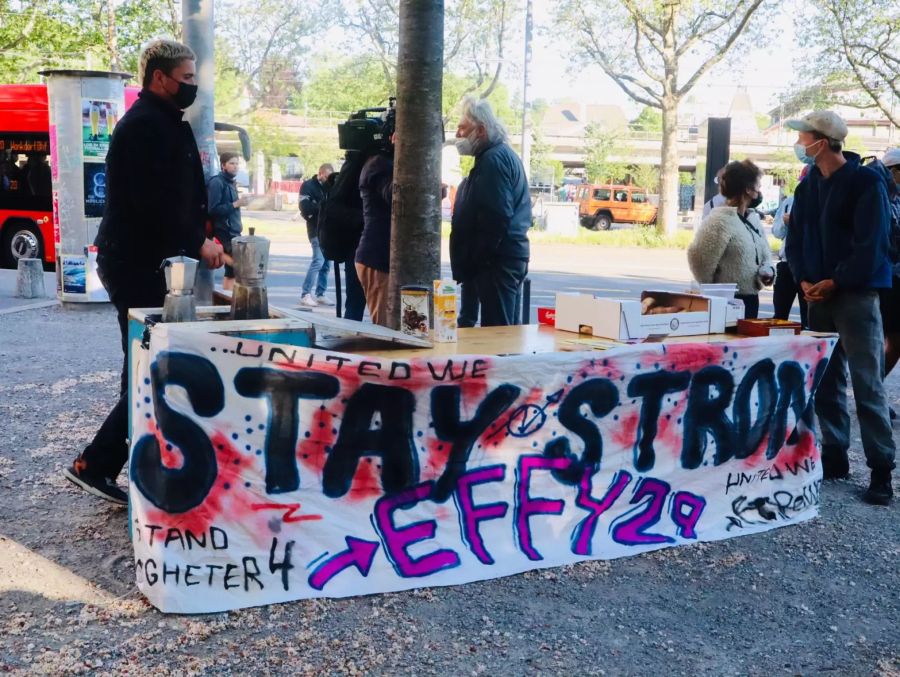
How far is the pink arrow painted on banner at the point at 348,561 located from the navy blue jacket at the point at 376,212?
3.09 meters

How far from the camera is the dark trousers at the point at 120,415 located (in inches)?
168

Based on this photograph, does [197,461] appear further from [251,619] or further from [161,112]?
[161,112]

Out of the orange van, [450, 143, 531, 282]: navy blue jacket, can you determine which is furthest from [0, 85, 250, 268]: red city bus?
the orange van

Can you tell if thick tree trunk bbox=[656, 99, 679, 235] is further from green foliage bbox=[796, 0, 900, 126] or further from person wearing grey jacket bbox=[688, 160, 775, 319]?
person wearing grey jacket bbox=[688, 160, 775, 319]

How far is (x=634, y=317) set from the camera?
436 cm

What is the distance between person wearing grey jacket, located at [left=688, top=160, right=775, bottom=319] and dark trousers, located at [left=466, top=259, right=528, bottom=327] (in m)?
1.10

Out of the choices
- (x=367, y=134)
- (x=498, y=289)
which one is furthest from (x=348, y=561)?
(x=367, y=134)

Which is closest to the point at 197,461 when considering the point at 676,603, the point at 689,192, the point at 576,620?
the point at 576,620

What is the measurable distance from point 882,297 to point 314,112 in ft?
A: 178

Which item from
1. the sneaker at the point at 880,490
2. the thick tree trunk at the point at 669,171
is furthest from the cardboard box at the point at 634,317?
the thick tree trunk at the point at 669,171

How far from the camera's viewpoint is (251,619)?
3.43 m

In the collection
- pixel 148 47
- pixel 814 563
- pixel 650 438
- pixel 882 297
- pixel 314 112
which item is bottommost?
pixel 814 563

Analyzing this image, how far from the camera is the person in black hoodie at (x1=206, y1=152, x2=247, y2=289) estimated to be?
10.7 m

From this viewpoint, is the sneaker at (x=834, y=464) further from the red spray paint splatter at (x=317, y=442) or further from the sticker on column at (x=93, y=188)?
the sticker on column at (x=93, y=188)
